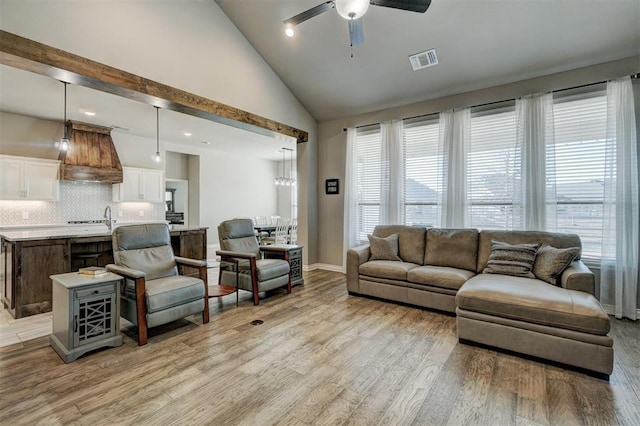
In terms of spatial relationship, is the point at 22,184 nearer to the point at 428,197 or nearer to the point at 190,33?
the point at 190,33

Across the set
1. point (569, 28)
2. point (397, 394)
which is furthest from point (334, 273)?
point (569, 28)

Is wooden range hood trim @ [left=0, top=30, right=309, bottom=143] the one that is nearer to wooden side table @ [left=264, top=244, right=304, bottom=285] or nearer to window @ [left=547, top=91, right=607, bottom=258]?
wooden side table @ [left=264, top=244, right=304, bottom=285]

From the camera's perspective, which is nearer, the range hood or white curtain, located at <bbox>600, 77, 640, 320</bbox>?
white curtain, located at <bbox>600, 77, 640, 320</bbox>

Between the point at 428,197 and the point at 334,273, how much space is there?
2.19 m

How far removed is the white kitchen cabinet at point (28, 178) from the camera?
4949mm

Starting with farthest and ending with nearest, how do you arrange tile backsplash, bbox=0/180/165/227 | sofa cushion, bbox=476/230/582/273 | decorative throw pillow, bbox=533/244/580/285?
tile backsplash, bbox=0/180/165/227 < sofa cushion, bbox=476/230/582/273 < decorative throw pillow, bbox=533/244/580/285

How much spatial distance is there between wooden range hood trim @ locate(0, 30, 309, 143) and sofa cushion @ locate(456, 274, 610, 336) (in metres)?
3.73

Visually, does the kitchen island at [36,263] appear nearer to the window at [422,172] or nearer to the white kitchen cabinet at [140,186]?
the white kitchen cabinet at [140,186]

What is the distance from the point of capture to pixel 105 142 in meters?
5.90

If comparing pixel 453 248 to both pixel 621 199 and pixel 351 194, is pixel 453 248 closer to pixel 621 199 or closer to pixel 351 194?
pixel 621 199

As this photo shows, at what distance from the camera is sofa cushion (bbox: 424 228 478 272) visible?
12.7 ft

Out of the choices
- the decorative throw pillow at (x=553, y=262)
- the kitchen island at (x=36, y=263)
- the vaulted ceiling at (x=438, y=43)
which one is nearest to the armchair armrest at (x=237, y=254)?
the kitchen island at (x=36, y=263)

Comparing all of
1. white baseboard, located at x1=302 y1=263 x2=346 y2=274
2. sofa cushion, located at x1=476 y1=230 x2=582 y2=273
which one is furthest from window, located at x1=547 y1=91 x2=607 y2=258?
white baseboard, located at x1=302 y1=263 x2=346 y2=274

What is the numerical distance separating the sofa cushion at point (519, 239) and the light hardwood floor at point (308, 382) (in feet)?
3.21
